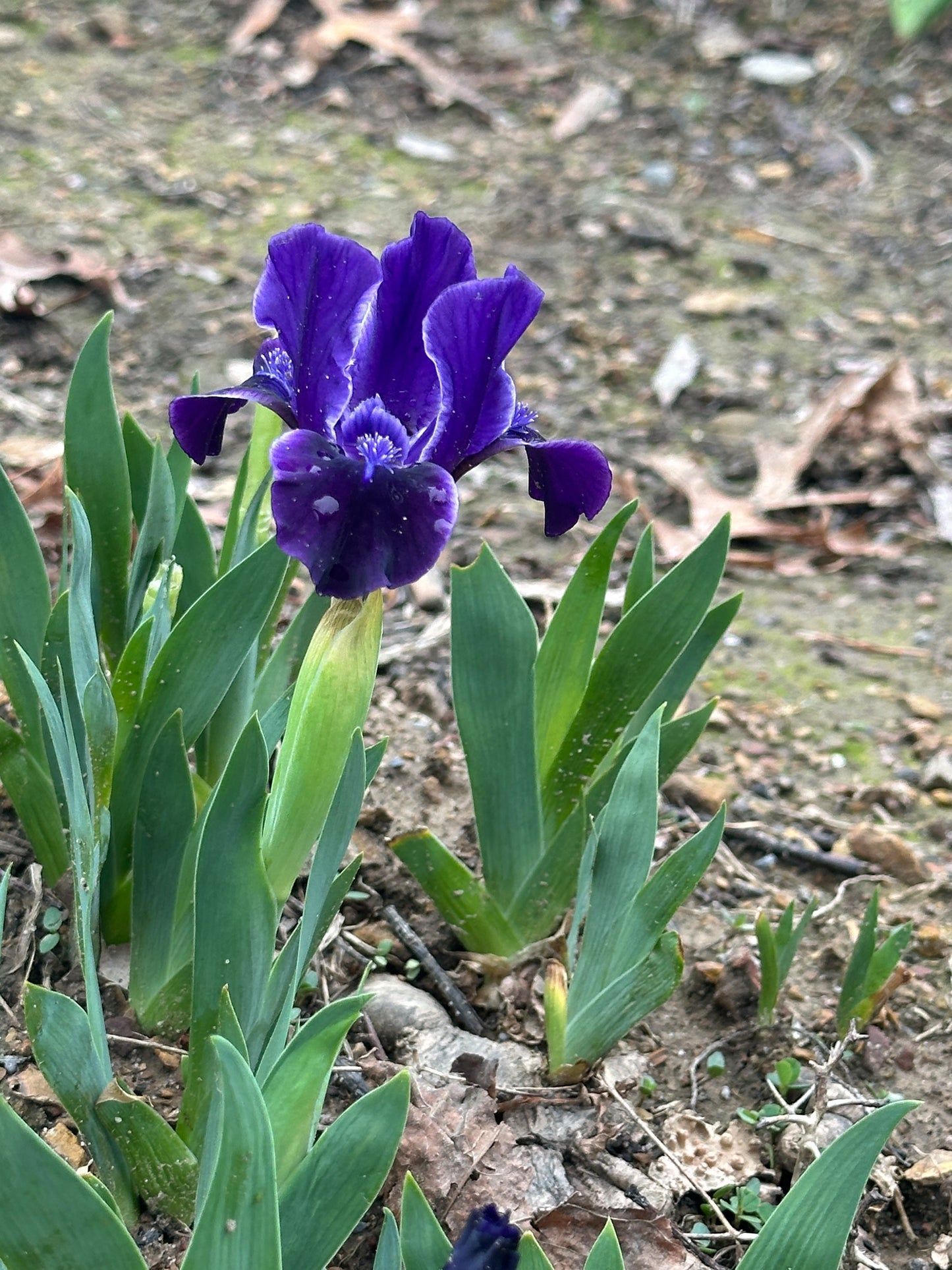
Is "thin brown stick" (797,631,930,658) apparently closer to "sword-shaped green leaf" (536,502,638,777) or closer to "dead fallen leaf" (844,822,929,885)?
"dead fallen leaf" (844,822,929,885)

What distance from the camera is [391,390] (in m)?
1.29

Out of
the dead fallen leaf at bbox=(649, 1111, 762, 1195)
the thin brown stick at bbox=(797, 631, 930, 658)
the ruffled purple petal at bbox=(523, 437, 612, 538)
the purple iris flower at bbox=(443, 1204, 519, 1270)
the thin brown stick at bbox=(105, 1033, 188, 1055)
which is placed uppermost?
the ruffled purple petal at bbox=(523, 437, 612, 538)

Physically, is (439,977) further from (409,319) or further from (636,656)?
(409,319)

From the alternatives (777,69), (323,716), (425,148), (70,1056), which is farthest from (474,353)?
(777,69)

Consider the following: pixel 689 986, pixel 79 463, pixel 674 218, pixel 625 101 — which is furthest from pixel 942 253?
pixel 79 463

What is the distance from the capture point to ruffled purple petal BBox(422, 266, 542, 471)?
121 centimetres

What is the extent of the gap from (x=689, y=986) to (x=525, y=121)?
3480mm

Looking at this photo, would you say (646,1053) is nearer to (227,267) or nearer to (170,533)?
(170,533)

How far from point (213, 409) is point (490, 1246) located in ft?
2.68

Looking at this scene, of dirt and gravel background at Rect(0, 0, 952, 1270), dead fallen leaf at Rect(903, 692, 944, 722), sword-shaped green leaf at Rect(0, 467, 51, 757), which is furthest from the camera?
dead fallen leaf at Rect(903, 692, 944, 722)

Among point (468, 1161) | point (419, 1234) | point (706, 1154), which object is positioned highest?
point (419, 1234)

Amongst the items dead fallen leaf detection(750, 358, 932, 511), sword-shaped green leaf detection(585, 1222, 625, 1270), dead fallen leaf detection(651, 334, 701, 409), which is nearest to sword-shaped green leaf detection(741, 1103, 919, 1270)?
sword-shaped green leaf detection(585, 1222, 625, 1270)

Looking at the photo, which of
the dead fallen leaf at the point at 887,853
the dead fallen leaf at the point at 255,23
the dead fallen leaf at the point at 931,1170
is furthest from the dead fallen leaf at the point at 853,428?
the dead fallen leaf at the point at 255,23

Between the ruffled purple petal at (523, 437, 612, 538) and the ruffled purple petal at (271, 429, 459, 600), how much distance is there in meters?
0.20
